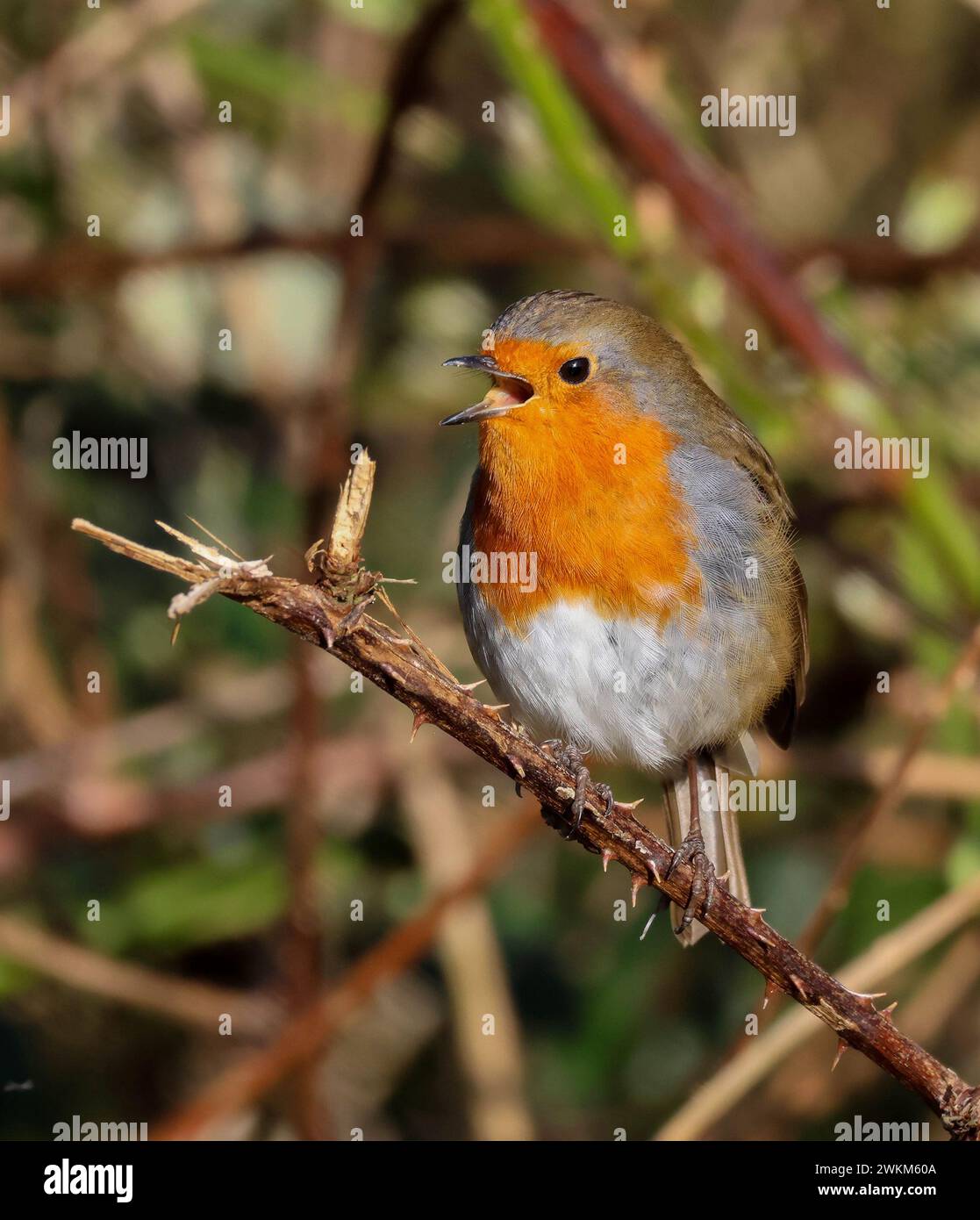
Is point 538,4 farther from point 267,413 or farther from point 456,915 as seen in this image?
point 456,915

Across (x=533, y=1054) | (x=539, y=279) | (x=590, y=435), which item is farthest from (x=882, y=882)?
(x=539, y=279)

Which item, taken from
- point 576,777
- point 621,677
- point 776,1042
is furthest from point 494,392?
point 776,1042

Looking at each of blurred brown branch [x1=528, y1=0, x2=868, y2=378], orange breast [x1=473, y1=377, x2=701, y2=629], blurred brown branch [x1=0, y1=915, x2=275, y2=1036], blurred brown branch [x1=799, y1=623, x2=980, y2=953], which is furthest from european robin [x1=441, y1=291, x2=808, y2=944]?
blurred brown branch [x1=0, y1=915, x2=275, y2=1036]

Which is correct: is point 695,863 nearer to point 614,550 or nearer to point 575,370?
point 614,550

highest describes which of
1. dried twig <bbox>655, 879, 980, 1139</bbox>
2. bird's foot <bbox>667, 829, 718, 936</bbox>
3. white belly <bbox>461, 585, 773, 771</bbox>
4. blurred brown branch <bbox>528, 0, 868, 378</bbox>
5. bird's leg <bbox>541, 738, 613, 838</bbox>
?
blurred brown branch <bbox>528, 0, 868, 378</bbox>

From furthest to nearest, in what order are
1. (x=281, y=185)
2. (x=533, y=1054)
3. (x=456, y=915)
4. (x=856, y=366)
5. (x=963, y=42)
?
(x=963, y=42) < (x=281, y=185) < (x=533, y=1054) < (x=456, y=915) < (x=856, y=366)

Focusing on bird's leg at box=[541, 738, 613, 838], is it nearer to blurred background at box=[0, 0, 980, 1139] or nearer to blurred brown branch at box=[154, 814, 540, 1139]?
blurred brown branch at box=[154, 814, 540, 1139]
